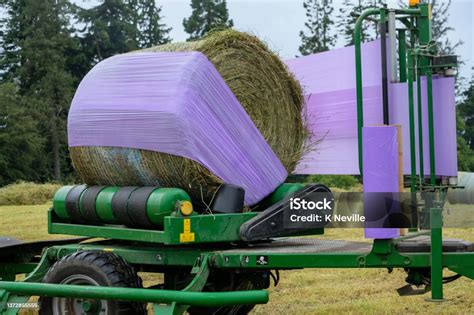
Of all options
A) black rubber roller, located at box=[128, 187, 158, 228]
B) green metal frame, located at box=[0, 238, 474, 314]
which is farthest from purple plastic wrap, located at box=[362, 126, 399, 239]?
black rubber roller, located at box=[128, 187, 158, 228]

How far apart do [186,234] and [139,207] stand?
0.45m

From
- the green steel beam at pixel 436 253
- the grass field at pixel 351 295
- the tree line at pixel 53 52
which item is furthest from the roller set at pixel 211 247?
the tree line at pixel 53 52

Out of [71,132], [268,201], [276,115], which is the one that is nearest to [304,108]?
[276,115]

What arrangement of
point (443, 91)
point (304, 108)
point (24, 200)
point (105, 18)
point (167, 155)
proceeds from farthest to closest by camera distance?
1. point (105, 18)
2. point (24, 200)
3. point (304, 108)
4. point (167, 155)
5. point (443, 91)

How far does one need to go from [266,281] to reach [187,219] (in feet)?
4.32

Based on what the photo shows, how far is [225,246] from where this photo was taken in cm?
595

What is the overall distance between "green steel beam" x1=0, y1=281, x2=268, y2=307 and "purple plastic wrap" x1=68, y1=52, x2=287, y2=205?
1.09 m

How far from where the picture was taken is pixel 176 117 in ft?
18.4

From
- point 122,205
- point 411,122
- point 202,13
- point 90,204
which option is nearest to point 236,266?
point 122,205

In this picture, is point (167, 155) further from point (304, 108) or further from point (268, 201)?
point (304, 108)

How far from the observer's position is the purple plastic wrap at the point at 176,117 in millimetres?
5641

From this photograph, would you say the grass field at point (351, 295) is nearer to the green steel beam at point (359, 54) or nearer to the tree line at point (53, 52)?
the green steel beam at point (359, 54)

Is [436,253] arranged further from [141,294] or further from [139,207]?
[139,207]

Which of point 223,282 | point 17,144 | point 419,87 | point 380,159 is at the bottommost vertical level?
point 223,282
